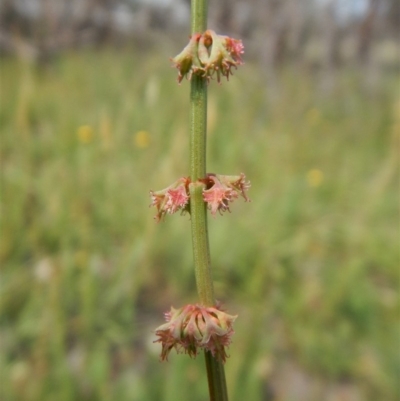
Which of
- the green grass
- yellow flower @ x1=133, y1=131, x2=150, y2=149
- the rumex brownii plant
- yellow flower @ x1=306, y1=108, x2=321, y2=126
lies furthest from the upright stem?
yellow flower @ x1=306, y1=108, x2=321, y2=126

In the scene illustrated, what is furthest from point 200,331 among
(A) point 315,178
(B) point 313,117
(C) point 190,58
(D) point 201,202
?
(B) point 313,117

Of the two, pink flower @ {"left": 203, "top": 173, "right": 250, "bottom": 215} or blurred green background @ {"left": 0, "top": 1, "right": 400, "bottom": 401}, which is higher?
blurred green background @ {"left": 0, "top": 1, "right": 400, "bottom": 401}

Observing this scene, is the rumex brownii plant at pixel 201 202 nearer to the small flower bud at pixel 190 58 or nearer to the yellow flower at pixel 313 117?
the small flower bud at pixel 190 58

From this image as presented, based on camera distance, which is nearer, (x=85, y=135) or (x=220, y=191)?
(x=220, y=191)

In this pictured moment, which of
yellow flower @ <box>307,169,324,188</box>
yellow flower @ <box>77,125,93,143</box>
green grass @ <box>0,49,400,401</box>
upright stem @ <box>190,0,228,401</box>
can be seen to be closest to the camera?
upright stem @ <box>190,0,228,401</box>

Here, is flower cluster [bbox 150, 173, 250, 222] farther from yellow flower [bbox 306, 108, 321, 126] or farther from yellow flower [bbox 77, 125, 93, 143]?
yellow flower [bbox 306, 108, 321, 126]

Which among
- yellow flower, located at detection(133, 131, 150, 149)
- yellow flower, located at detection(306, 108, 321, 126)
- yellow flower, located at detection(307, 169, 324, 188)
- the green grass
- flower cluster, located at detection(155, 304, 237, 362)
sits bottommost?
flower cluster, located at detection(155, 304, 237, 362)

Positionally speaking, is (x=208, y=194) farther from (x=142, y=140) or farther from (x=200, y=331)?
(x=142, y=140)
